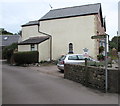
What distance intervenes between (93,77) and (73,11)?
2111 cm

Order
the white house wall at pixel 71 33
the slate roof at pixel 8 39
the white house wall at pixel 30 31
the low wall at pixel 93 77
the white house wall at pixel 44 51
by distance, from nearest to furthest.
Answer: the low wall at pixel 93 77
the white house wall at pixel 71 33
the white house wall at pixel 44 51
the white house wall at pixel 30 31
the slate roof at pixel 8 39

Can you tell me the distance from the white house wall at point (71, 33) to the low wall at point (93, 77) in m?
13.7

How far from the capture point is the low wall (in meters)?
9.22

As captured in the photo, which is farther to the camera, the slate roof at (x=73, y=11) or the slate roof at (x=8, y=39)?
the slate roof at (x=8, y=39)

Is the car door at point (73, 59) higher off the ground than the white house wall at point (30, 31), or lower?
lower

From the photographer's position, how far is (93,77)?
10.5 m

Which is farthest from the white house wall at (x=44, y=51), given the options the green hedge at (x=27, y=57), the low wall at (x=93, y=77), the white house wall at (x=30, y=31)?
the low wall at (x=93, y=77)

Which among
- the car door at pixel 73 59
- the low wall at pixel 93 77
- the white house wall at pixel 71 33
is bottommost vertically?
the low wall at pixel 93 77

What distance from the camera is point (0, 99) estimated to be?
7.99 m

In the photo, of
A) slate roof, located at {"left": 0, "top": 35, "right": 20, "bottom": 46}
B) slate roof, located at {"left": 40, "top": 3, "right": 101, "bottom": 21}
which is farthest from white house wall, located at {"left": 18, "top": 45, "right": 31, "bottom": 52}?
slate roof, located at {"left": 0, "top": 35, "right": 20, "bottom": 46}

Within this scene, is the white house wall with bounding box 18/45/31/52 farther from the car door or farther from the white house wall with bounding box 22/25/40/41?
the car door

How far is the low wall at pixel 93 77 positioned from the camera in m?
9.22

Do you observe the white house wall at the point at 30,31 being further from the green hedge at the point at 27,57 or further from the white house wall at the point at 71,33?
the green hedge at the point at 27,57

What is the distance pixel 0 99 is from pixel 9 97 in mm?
367
